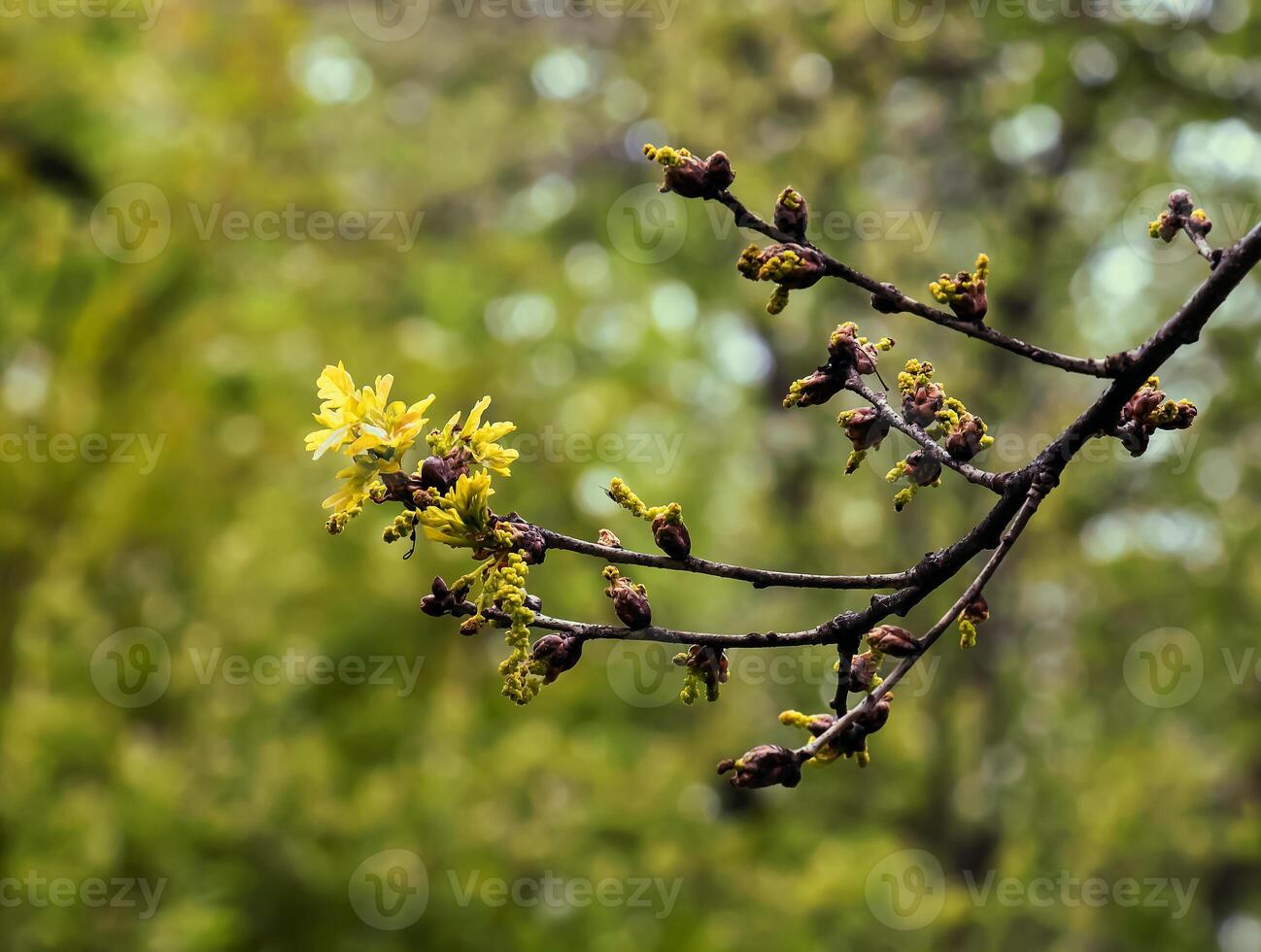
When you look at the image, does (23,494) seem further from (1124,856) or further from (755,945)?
(1124,856)

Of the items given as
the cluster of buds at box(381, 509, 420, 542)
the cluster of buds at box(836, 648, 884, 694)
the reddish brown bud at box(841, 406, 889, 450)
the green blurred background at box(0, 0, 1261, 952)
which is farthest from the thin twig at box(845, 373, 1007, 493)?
the green blurred background at box(0, 0, 1261, 952)

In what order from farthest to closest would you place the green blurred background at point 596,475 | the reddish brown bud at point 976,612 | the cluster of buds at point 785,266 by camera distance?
the green blurred background at point 596,475 → the reddish brown bud at point 976,612 → the cluster of buds at point 785,266

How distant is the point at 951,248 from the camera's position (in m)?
10.6

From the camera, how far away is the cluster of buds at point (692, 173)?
5.39 feet

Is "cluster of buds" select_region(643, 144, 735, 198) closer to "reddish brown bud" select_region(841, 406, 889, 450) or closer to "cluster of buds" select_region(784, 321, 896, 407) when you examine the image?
"cluster of buds" select_region(784, 321, 896, 407)

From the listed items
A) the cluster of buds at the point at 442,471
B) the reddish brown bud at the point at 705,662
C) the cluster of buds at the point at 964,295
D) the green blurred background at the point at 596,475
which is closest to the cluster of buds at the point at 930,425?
the cluster of buds at the point at 964,295

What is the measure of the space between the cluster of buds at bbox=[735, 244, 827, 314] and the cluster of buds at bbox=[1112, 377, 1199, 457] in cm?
46

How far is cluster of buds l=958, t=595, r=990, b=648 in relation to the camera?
1.78 m

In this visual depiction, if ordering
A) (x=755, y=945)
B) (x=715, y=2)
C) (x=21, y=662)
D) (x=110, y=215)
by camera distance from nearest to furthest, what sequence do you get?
(x=21, y=662) < (x=755, y=945) < (x=110, y=215) < (x=715, y=2)

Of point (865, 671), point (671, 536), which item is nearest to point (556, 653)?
point (671, 536)

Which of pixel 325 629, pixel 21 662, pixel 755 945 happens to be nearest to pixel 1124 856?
pixel 755 945

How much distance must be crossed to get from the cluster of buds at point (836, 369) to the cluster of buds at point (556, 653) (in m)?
0.46

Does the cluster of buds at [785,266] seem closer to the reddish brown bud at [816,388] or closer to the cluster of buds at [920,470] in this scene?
the reddish brown bud at [816,388]

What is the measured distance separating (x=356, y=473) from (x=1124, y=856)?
33.3 feet
